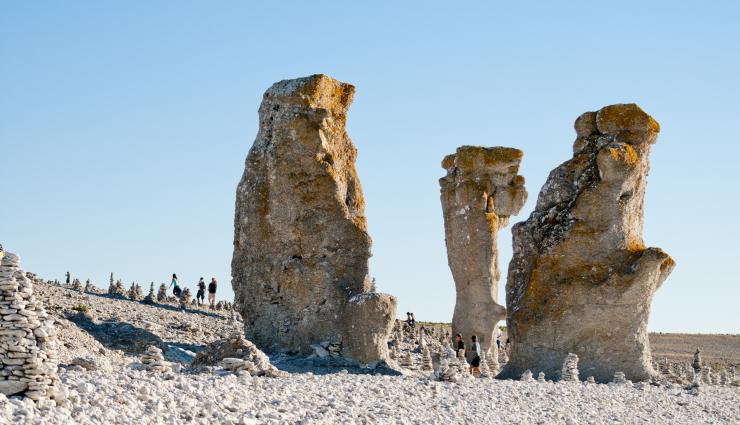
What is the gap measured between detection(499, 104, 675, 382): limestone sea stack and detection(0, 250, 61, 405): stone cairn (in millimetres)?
14891

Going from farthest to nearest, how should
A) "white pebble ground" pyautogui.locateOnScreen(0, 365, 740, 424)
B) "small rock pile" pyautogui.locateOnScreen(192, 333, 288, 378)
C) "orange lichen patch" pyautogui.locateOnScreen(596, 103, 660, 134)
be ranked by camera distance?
"orange lichen patch" pyautogui.locateOnScreen(596, 103, 660, 134) → "small rock pile" pyautogui.locateOnScreen(192, 333, 288, 378) → "white pebble ground" pyautogui.locateOnScreen(0, 365, 740, 424)

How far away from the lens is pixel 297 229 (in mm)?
26328

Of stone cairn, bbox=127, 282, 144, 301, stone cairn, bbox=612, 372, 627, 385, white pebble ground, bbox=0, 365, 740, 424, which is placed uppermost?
stone cairn, bbox=127, 282, 144, 301

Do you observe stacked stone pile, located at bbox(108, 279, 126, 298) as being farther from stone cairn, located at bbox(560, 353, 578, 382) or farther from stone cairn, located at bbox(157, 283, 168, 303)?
stone cairn, located at bbox(560, 353, 578, 382)

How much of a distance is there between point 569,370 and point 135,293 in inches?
797

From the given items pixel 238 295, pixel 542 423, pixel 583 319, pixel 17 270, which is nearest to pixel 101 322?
pixel 238 295

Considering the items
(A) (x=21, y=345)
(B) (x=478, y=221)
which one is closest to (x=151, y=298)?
(B) (x=478, y=221)

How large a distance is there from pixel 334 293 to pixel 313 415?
11106 mm

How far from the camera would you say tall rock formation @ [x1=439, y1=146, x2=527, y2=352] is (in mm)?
33906

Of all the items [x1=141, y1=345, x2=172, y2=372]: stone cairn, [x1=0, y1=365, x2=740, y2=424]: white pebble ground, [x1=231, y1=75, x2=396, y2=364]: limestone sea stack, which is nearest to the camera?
[x1=0, y1=365, x2=740, y2=424]: white pebble ground

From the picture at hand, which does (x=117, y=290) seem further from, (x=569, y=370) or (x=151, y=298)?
(x=569, y=370)

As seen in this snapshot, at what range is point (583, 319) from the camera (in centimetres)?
2514

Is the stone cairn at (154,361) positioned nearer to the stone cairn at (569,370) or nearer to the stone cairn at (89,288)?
the stone cairn at (569,370)

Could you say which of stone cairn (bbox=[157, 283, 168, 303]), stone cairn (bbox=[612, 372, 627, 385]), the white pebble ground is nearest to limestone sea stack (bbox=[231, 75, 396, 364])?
the white pebble ground
